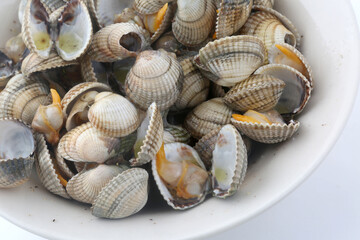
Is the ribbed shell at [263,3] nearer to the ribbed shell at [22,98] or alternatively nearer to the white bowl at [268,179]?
the white bowl at [268,179]

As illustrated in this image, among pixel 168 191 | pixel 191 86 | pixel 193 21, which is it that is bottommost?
pixel 168 191

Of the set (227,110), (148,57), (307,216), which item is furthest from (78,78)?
(307,216)

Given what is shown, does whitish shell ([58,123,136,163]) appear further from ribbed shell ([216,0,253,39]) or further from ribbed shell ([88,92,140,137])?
ribbed shell ([216,0,253,39])

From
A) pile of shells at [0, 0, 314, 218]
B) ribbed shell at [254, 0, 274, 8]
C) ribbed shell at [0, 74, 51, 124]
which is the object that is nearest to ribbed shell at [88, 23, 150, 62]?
pile of shells at [0, 0, 314, 218]

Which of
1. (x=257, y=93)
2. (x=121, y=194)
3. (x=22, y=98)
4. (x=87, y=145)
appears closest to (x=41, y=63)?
(x=22, y=98)

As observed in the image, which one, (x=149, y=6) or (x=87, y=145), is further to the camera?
(x=149, y=6)

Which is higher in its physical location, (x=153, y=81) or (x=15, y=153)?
(x=153, y=81)

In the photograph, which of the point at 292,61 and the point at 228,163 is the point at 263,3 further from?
the point at 228,163

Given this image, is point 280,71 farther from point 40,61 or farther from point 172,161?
point 40,61

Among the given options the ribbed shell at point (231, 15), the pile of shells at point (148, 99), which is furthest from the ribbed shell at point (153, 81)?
the ribbed shell at point (231, 15)
